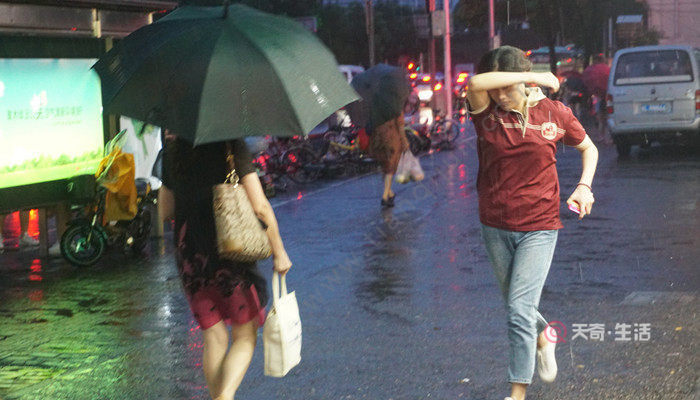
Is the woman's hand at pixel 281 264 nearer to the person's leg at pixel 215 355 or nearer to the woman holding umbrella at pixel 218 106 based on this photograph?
the woman holding umbrella at pixel 218 106

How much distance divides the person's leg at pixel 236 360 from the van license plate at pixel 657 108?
54.7 ft

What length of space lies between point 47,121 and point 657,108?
13084 millimetres

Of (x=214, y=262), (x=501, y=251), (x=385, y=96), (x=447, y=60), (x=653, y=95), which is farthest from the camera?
(x=447, y=60)

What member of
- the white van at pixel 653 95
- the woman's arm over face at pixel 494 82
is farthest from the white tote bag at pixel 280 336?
the white van at pixel 653 95

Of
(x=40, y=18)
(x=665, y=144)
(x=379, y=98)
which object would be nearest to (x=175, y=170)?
(x=40, y=18)

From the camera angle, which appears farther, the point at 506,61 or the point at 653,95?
the point at 653,95

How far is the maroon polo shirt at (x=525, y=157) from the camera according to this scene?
5.00 metres

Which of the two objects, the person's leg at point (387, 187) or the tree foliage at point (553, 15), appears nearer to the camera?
the person's leg at point (387, 187)

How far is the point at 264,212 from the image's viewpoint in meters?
4.64

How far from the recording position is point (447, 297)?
26.8 ft

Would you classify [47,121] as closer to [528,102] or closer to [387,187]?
[387,187]

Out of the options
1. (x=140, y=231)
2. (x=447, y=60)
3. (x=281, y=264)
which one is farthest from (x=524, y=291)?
(x=447, y=60)

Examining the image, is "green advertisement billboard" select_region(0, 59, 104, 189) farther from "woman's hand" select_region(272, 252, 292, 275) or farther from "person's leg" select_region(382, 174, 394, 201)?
"woman's hand" select_region(272, 252, 292, 275)

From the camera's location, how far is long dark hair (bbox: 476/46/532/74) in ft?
16.2
